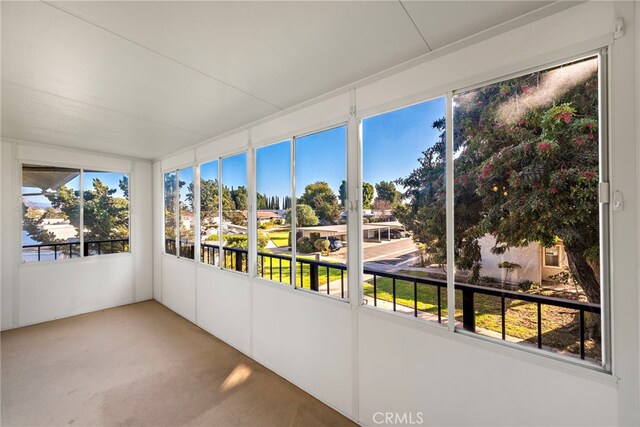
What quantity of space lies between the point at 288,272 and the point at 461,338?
1.58 metres

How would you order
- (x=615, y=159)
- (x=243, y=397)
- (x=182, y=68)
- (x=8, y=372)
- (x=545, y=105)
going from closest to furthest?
1. (x=615, y=159)
2. (x=545, y=105)
3. (x=182, y=68)
4. (x=243, y=397)
5. (x=8, y=372)

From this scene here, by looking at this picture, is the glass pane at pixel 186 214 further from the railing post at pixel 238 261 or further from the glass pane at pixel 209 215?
the railing post at pixel 238 261

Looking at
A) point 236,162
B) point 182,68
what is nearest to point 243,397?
point 236,162

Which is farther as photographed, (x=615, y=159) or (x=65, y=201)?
(x=65, y=201)

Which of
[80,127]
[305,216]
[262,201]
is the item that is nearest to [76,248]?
[80,127]

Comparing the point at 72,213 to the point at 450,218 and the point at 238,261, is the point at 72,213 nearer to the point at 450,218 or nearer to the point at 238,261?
the point at 238,261

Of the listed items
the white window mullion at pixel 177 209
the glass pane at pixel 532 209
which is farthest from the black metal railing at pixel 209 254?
the glass pane at pixel 532 209

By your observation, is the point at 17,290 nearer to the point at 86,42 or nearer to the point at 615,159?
the point at 86,42

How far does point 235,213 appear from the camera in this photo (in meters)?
3.21

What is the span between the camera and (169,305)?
4363 mm

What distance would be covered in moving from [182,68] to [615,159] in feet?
8.06

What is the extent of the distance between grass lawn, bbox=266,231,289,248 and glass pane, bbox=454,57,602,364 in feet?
5.17

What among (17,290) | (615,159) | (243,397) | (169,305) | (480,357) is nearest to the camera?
(615,159)

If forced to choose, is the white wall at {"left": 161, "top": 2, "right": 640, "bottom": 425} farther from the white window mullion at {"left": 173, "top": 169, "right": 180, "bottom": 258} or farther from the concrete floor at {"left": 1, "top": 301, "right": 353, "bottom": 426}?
the white window mullion at {"left": 173, "top": 169, "right": 180, "bottom": 258}
